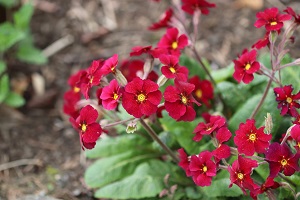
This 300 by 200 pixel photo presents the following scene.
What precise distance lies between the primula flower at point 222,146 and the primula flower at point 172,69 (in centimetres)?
Answer: 42

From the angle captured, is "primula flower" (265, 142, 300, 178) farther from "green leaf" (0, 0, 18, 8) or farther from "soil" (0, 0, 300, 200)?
"green leaf" (0, 0, 18, 8)

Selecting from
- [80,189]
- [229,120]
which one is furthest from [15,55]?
[229,120]

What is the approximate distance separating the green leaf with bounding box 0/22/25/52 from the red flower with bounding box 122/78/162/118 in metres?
2.25

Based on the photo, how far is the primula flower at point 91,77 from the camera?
3376mm

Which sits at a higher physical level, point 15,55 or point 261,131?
point 261,131

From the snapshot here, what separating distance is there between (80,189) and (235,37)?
8.29 ft

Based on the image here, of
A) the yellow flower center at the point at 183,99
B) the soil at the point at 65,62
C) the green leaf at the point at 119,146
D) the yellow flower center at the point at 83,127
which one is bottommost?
the soil at the point at 65,62

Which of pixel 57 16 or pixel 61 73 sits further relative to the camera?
pixel 57 16

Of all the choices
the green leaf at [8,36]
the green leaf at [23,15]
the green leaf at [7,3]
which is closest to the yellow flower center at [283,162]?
the green leaf at [8,36]

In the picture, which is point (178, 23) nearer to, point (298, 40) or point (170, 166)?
point (170, 166)

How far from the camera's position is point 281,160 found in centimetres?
319

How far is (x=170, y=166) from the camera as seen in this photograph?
167 inches

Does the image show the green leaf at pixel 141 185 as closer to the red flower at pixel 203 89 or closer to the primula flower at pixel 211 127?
the red flower at pixel 203 89

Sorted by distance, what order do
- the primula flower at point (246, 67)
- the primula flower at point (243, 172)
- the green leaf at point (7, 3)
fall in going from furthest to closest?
the green leaf at point (7, 3)
the primula flower at point (246, 67)
the primula flower at point (243, 172)
